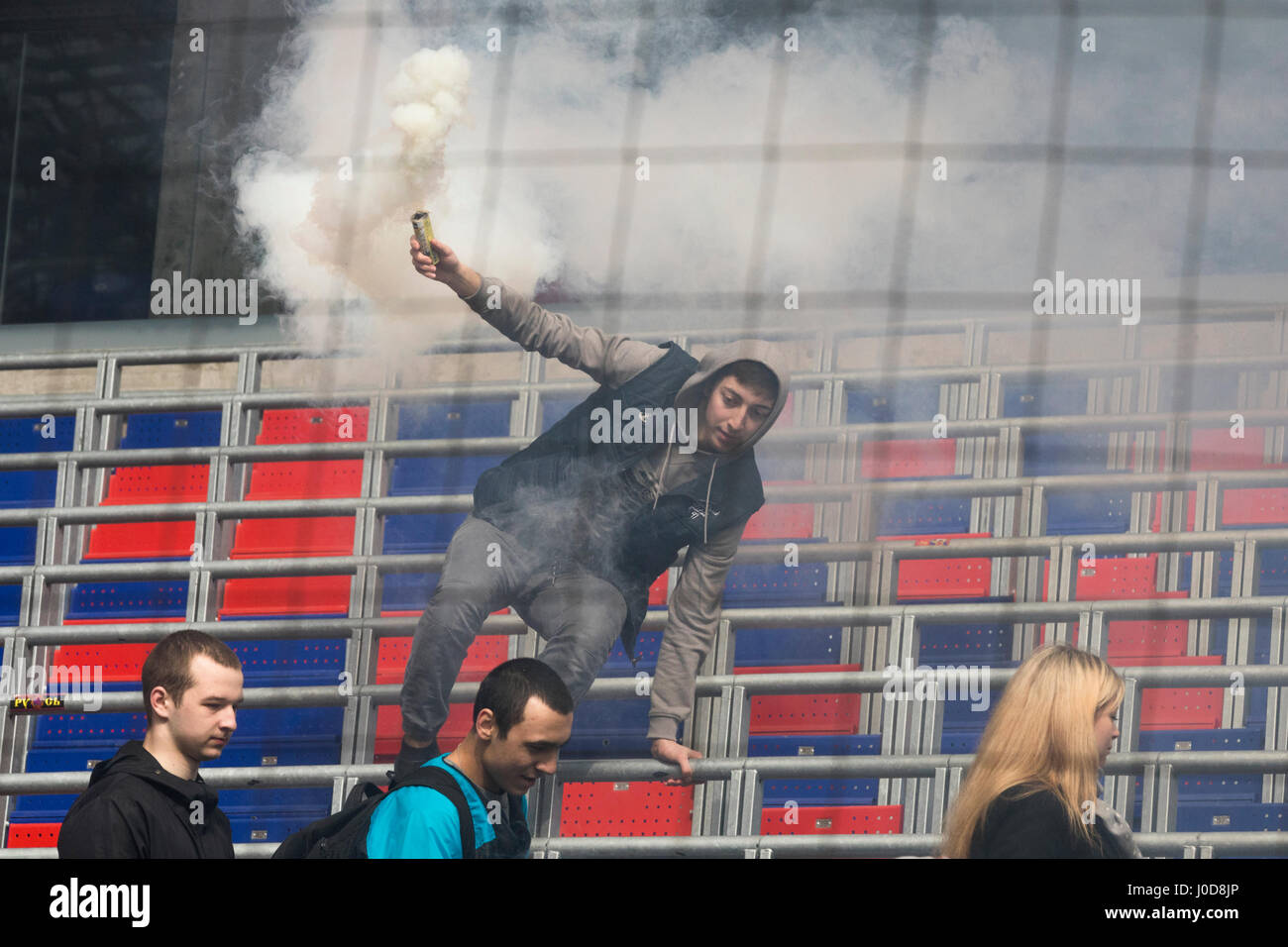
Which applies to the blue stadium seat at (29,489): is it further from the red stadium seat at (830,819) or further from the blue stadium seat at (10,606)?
the red stadium seat at (830,819)

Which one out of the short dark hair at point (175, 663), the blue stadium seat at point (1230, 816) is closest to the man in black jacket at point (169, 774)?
the short dark hair at point (175, 663)

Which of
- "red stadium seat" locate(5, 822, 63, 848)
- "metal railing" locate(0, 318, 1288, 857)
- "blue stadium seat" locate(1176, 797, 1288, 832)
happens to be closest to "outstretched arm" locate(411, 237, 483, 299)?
"metal railing" locate(0, 318, 1288, 857)

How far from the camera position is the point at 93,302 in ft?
15.1

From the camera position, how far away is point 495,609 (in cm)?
379

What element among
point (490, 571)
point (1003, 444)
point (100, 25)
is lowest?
point (490, 571)

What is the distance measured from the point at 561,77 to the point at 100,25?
1530 mm

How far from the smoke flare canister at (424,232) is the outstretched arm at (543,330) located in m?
0.01

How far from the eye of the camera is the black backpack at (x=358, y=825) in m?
2.62

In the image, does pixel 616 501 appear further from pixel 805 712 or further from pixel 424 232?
pixel 424 232

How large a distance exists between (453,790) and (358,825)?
12.7 inches

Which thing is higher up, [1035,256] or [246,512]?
[1035,256]
